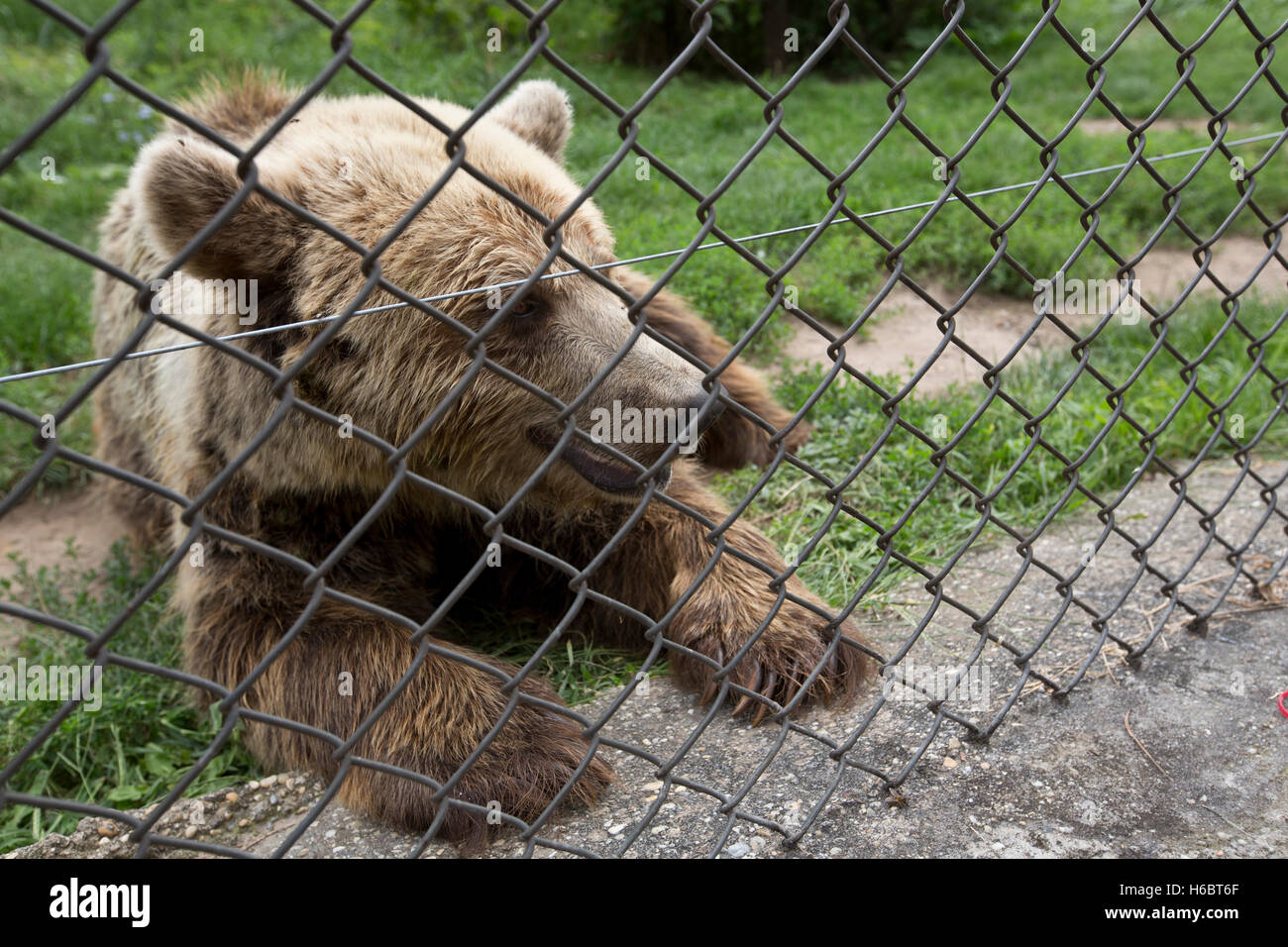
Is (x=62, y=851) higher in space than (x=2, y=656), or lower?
lower

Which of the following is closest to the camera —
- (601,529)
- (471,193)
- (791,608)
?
(471,193)

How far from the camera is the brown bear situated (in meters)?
2.42

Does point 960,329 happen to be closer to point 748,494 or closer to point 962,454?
point 962,454

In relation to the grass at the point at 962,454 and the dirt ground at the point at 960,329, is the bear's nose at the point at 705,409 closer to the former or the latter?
the grass at the point at 962,454

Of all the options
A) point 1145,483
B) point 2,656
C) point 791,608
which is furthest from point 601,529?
point 2,656

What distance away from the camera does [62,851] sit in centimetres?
236

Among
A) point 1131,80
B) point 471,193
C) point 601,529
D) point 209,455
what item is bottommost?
point 601,529

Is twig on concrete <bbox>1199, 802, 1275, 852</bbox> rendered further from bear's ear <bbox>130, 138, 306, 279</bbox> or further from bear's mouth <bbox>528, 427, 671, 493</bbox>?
bear's ear <bbox>130, 138, 306, 279</bbox>

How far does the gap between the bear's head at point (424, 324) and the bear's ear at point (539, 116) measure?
40 cm

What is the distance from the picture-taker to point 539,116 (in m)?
3.23

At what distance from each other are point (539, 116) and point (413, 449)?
154 cm

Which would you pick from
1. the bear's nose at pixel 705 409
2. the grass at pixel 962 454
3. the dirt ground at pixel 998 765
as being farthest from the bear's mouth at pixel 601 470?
the grass at pixel 962 454

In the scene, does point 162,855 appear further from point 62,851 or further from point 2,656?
point 2,656
